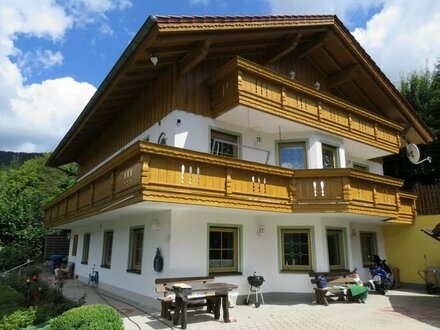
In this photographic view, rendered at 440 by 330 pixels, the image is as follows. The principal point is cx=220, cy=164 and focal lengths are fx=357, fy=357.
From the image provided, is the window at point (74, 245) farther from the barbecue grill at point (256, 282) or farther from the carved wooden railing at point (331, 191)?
the carved wooden railing at point (331, 191)

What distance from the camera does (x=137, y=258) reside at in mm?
12312

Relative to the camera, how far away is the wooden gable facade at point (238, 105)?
8.88 meters

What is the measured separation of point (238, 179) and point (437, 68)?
2086cm

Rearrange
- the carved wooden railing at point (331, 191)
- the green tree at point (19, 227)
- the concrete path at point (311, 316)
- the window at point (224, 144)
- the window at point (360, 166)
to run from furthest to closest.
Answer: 1. the green tree at point (19, 227)
2. the window at point (360, 166)
3. the window at point (224, 144)
4. the carved wooden railing at point (331, 191)
5. the concrete path at point (311, 316)

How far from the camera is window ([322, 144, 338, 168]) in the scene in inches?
533

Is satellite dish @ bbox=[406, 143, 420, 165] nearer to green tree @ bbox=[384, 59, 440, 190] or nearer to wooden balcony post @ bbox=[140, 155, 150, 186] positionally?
green tree @ bbox=[384, 59, 440, 190]

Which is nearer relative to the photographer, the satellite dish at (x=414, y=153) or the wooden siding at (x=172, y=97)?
the wooden siding at (x=172, y=97)

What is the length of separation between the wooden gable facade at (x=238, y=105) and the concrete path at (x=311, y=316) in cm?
281

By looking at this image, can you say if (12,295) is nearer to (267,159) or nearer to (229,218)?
(229,218)

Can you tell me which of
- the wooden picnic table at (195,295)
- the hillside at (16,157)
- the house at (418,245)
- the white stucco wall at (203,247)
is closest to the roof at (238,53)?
the house at (418,245)

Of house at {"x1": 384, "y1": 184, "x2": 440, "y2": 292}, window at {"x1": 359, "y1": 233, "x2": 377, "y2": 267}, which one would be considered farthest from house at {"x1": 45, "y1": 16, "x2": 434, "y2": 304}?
house at {"x1": 384, "y1": 184, "x2": 440, "y2": 292}

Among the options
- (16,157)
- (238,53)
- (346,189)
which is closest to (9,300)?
(238,53)

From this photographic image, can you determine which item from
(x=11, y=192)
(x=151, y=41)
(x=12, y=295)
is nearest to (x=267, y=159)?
(x=151, y=41)

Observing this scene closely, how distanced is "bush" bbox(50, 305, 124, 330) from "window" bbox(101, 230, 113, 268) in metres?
8.82
